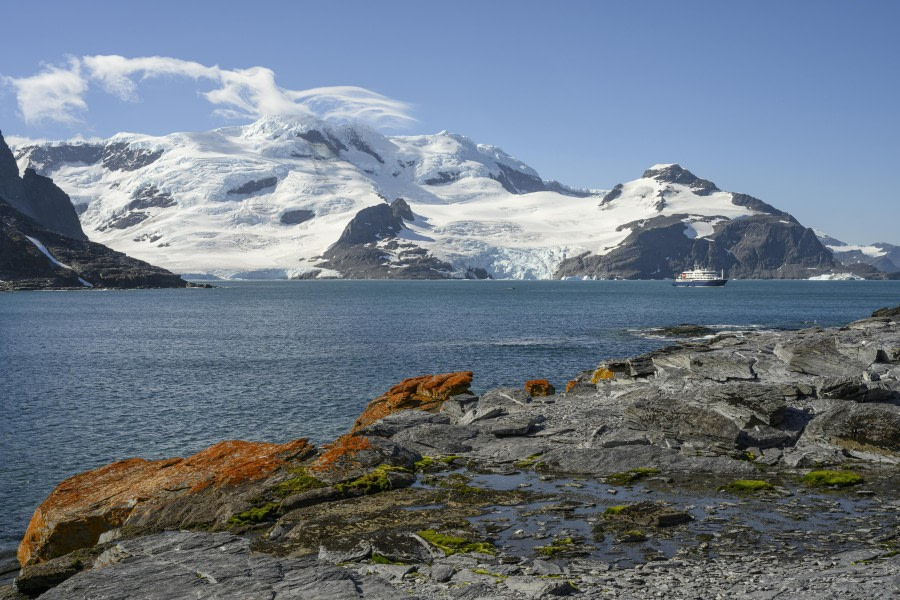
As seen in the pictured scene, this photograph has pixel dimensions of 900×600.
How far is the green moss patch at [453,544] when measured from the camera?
15875 mm

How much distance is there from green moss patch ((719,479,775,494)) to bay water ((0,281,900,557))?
19317 mm

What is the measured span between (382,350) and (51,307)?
10591cm

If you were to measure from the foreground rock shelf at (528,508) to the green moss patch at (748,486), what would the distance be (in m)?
0.08

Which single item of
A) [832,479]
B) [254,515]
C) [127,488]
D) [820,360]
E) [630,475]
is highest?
[820,360]

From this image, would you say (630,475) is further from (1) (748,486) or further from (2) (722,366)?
(2) (722,366)

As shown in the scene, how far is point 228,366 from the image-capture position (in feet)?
213

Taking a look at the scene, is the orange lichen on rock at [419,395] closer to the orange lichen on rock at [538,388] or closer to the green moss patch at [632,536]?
the orange lichen on rock at [538,388]

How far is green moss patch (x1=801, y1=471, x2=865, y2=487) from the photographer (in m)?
20.4

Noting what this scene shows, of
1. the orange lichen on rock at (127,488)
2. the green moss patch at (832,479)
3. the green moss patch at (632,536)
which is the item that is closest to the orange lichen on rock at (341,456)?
the orange lichen on rock at (127,488)

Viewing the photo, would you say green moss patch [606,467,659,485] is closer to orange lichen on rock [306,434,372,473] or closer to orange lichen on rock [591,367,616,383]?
orange lichen on rock [306,434,372,473]

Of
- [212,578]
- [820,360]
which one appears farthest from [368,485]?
[820,360]

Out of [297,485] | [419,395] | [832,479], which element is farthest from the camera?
[419,395]

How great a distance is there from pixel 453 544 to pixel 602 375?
24.9 m

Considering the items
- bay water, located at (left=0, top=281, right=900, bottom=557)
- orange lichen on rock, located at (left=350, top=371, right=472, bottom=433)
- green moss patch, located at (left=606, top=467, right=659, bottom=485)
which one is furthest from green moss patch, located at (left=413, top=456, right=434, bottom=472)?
bay water, located at (left=0, top=281, right=900, bottom=557)
